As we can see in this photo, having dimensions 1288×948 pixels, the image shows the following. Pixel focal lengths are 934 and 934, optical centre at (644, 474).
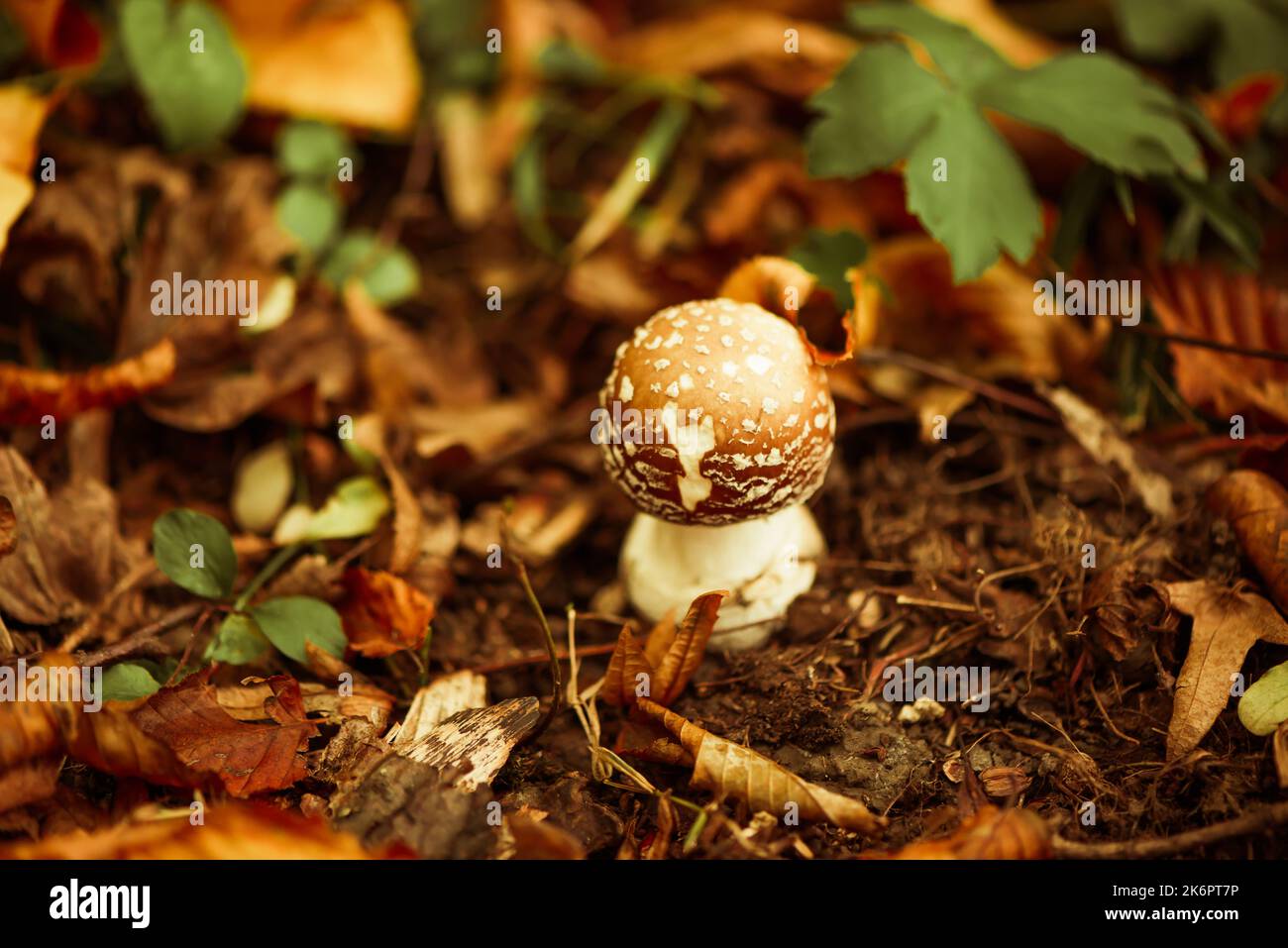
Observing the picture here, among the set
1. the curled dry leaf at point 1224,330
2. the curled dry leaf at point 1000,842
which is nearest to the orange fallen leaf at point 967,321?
the curled dry leaf at point 1224,330

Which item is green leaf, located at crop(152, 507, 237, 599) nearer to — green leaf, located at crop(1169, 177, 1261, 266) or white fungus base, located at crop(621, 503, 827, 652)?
white fungus base, located at crop(621, 503, 827, 652)

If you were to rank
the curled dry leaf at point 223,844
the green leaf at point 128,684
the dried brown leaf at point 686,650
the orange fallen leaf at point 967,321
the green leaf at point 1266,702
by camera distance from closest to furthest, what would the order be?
the curled dry leaf at point 223,844 < the green leaf at point 1266,702 < the green leaf at point 128,684 < the dried brown leaf at point 686,650 < the orange fallen leaf at point 967,321

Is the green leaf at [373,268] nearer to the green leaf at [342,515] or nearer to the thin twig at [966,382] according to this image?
the green leaf at [342,515]

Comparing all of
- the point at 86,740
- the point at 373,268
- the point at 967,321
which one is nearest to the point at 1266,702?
the point at 967,321

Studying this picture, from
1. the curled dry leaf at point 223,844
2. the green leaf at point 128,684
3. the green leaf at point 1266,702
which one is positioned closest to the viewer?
the curled dry leaf at point 223,844

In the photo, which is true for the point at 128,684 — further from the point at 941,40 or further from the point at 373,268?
the point at 941,40

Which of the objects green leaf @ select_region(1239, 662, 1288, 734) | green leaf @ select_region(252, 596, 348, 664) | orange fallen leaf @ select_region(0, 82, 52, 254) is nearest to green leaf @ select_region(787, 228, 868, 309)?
green leaf @ select_region(1239, 662, 1288, 734)
